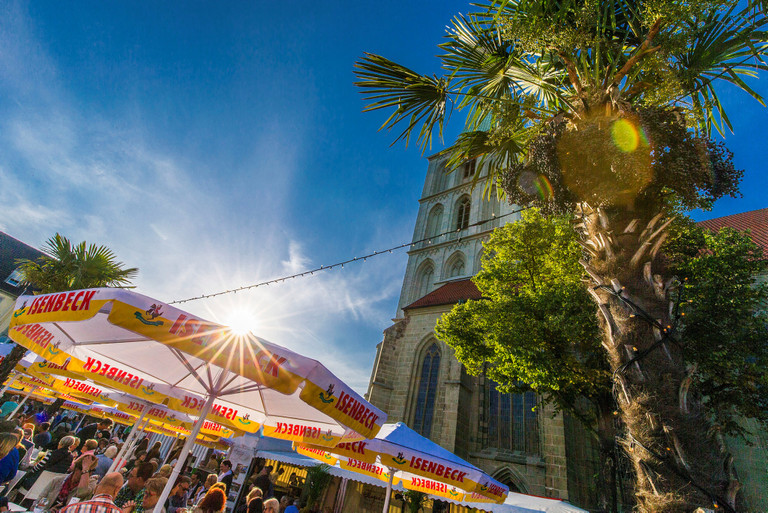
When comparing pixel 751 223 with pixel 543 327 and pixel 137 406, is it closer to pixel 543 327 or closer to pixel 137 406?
pixel 543 327

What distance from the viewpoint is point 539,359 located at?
8.24 meters

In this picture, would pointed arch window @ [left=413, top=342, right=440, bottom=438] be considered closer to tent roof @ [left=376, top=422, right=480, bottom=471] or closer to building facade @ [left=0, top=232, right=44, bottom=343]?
tent roof @ [left=376, top=422, right=480, bottom=471]

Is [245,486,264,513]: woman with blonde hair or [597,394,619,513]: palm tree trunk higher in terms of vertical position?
[597,394,619,513]: palm tree trunk

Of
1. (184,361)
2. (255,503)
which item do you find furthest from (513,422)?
(184,361)

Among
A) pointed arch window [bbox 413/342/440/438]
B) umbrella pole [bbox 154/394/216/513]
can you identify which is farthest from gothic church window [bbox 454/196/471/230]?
umbrella pole [bbox 154/394/216/513]

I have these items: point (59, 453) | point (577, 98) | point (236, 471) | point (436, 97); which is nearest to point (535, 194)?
point (577, 98)

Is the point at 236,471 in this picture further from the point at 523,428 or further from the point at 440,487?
the point at 523,428

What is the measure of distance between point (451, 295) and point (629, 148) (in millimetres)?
14334

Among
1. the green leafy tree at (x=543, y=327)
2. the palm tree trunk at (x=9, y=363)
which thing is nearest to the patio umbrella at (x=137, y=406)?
the palm tree trunk at (x=9, y=363)

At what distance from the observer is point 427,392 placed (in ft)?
52.9

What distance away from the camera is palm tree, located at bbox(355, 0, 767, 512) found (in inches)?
119

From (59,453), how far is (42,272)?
7.92 metres

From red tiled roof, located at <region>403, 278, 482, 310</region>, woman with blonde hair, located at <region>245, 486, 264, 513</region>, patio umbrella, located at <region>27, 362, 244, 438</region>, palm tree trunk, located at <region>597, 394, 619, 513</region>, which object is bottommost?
woman with blonde hair, located at <region>245, 486, 264, 513</region>

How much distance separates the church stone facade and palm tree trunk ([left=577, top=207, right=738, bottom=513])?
405 cm
